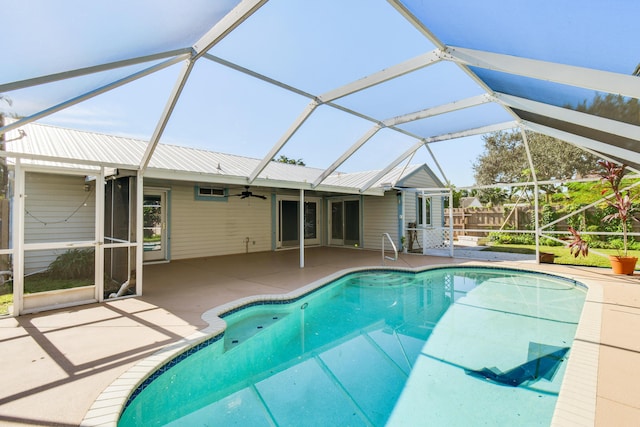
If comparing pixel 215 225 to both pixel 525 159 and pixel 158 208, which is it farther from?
pixel 525 159

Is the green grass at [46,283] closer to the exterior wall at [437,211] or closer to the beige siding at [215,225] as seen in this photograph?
the beige siding at [215,225]

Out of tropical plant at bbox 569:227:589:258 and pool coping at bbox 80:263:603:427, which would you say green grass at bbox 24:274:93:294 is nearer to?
pool coping at bbox 80:263:603:427

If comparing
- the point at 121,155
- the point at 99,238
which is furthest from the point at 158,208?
the point at 99,238

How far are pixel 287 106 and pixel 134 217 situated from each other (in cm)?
370

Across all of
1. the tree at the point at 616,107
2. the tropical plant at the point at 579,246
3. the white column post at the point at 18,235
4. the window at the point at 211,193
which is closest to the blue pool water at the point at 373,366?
the tropical plant at the point at 579,246

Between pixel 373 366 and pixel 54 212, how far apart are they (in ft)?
26.5

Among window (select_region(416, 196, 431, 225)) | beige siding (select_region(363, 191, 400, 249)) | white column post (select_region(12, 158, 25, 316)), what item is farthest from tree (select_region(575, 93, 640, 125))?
window (select_region(416, 196, 431, 225))

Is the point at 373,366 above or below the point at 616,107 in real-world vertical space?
below

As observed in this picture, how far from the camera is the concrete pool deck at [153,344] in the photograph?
8.20 ft

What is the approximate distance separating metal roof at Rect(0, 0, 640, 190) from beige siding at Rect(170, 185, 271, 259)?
2450 mm

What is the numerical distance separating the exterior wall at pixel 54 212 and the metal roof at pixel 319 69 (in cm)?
119

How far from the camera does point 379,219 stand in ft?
41.4

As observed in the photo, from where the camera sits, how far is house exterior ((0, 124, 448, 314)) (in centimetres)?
536

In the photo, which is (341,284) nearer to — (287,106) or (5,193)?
(287,106)
